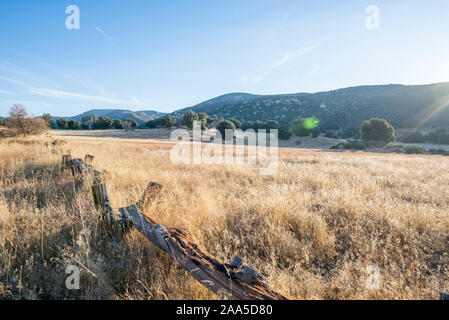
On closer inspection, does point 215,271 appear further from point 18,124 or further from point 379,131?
point 379,131

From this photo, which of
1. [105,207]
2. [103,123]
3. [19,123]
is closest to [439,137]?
[105,207]

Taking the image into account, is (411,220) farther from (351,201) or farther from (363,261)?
(363,261)

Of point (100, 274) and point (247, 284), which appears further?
point (100, 274)

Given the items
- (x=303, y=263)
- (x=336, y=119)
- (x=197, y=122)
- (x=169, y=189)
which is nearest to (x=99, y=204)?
(x=169, y=189)

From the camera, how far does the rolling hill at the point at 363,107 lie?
62781 millimetres

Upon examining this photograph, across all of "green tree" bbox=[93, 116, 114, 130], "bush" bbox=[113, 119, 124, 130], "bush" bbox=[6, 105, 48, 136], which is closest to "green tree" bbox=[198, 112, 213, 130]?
"bush" bbox=[113, 119, 124, 130]

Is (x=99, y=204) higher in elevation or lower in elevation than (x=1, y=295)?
higher

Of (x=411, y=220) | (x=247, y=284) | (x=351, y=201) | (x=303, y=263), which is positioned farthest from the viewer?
(x=351, y=201)

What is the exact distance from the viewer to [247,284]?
1524mm

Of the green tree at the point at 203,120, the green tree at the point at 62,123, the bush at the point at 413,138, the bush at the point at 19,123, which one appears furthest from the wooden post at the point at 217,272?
the green tree at the point at 62,123

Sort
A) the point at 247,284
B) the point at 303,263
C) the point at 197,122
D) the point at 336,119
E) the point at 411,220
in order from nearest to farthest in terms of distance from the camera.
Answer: the point at 247,284
the point at 303,263
the point at 411,220
the point at 197,122
the point at 336,119

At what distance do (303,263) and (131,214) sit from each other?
99.4 inches

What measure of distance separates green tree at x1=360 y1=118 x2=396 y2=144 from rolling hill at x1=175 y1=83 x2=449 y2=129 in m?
30.6

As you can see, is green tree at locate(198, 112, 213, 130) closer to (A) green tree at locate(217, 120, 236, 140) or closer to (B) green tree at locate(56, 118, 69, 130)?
(A) green tree at locate(217, 120, 236, 140)
